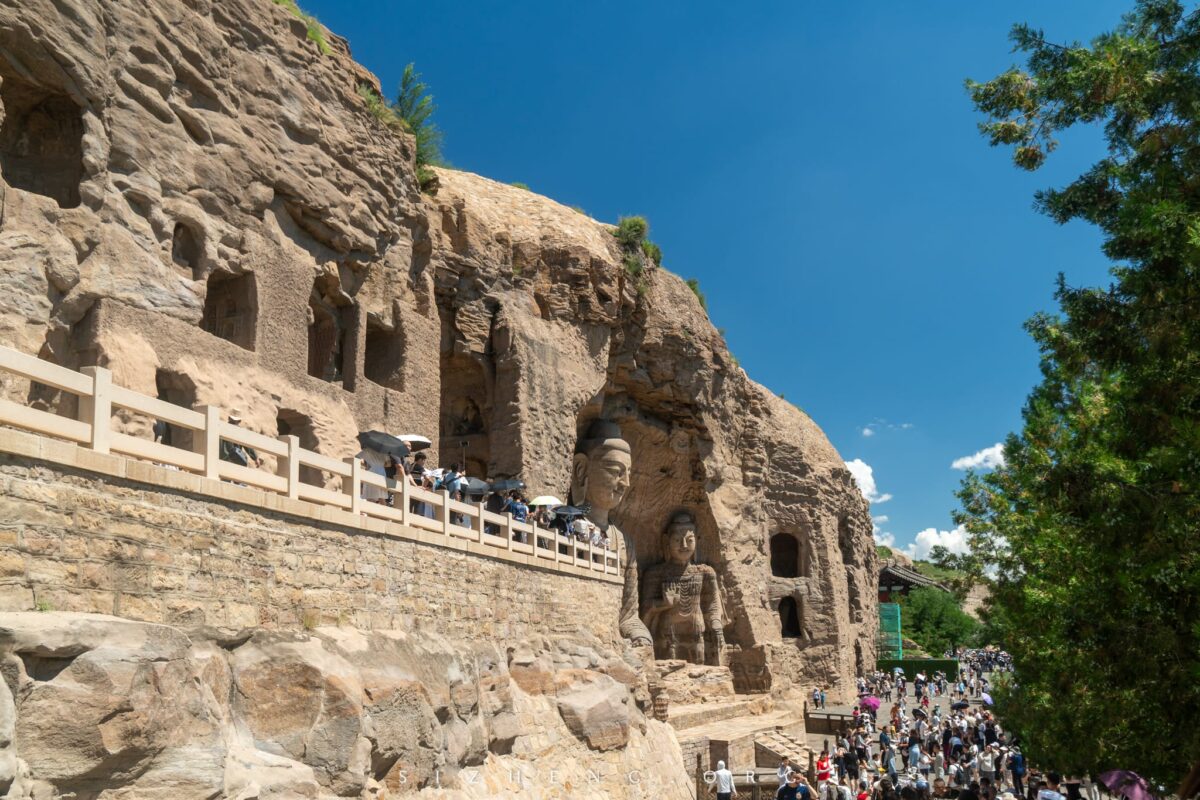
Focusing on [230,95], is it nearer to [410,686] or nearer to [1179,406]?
[410,686]

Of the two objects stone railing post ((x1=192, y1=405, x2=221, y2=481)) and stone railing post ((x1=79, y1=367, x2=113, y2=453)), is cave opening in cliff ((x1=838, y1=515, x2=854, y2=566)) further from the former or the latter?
stone railing post ((x1=79, y1=367, x2=113, y2=453))

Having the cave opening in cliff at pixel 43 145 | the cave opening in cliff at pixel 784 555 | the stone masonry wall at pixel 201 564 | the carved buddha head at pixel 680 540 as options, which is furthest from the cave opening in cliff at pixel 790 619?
the cave opening in cliff at pixel 43 145

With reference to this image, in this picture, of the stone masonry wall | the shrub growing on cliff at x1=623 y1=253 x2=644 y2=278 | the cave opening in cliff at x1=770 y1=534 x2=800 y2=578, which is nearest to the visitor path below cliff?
the cave opening in cliff at x1=770 y1=534 x2=800 y2=578

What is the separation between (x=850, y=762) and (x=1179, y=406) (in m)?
21.1

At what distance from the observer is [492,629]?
17.6 m

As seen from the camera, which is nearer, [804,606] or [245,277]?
[245,277]

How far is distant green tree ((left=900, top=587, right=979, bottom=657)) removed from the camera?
75938 mm

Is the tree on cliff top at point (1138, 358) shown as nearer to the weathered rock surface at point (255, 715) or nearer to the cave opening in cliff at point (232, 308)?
the weathered rock surface at point (255, 715)

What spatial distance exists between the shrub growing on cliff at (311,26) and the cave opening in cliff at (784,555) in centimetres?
3331

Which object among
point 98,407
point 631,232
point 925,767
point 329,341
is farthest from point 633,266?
point 98,407

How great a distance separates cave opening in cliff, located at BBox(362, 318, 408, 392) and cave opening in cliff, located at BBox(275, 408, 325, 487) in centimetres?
337

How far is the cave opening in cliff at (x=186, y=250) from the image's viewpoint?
653 inches

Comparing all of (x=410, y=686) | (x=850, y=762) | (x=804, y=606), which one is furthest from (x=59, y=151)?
(x=804, y=606)

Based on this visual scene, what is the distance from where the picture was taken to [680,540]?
38094mm
